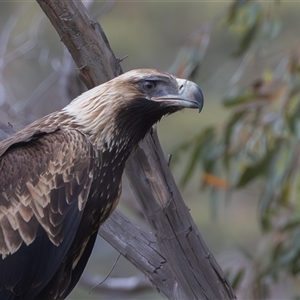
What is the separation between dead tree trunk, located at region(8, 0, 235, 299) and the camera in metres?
2.88

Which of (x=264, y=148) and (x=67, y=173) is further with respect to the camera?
(x=264, y=148)

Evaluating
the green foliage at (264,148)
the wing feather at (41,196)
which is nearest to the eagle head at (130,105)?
the wing feather at (41,196)

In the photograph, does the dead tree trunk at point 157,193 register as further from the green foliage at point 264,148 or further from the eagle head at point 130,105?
the green foliage at point 264,148

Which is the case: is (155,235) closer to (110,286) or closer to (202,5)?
(110,286)

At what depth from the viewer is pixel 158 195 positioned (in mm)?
2941

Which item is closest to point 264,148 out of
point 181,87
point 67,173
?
point 181,87

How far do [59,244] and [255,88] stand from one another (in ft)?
7.35

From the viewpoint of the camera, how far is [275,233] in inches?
199

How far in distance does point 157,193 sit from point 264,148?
6.63 feet

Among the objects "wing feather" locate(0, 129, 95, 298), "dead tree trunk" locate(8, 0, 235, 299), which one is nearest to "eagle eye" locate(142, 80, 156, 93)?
"dead tree trunk" locate(8, 0, 235, 299)

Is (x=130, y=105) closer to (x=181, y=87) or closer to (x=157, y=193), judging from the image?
(x=181, y=87)

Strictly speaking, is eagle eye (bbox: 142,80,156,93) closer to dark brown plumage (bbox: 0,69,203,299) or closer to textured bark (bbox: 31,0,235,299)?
dark brown plumage (bbox: 0,69,203,299)

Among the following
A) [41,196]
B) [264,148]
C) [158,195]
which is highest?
[41,196]

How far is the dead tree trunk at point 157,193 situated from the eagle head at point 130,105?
0.08m
